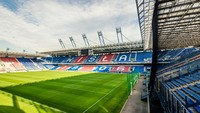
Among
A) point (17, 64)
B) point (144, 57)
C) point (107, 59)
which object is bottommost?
point (107, 59)

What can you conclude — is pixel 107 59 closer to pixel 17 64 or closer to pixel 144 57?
pixel 144 57

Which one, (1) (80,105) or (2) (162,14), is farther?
(1) (80,105)

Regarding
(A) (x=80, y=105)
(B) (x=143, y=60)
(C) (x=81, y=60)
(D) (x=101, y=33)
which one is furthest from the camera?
(D) (x=101, y=33)

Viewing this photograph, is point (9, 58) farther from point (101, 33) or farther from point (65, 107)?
point (65, 107)

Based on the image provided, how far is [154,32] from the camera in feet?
21.1

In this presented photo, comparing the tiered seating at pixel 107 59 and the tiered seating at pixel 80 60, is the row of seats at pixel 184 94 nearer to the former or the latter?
the tiered seating at pixel 107 59

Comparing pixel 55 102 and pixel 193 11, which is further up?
pixel 193 11

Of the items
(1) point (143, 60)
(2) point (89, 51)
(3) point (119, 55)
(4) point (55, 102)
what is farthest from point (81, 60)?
(4) point (55, 102)

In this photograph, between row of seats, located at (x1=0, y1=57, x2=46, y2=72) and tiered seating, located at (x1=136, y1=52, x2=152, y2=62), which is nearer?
row of seats, located at (x1=0, y1=57, x2=46, y2=72)

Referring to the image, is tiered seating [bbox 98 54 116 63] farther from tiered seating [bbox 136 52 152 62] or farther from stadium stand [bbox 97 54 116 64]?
tiered seating [bbox 136 52 152 62]

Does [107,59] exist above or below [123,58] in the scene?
below

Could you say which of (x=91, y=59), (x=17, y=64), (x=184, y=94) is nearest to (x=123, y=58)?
(x=91, y=59)

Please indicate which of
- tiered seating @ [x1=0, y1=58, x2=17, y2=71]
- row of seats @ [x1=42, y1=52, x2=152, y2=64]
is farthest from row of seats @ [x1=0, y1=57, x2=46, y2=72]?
row of seats @ [x1=42, y1=52, x2=152, y2=64]

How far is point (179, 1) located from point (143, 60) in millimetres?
37168
